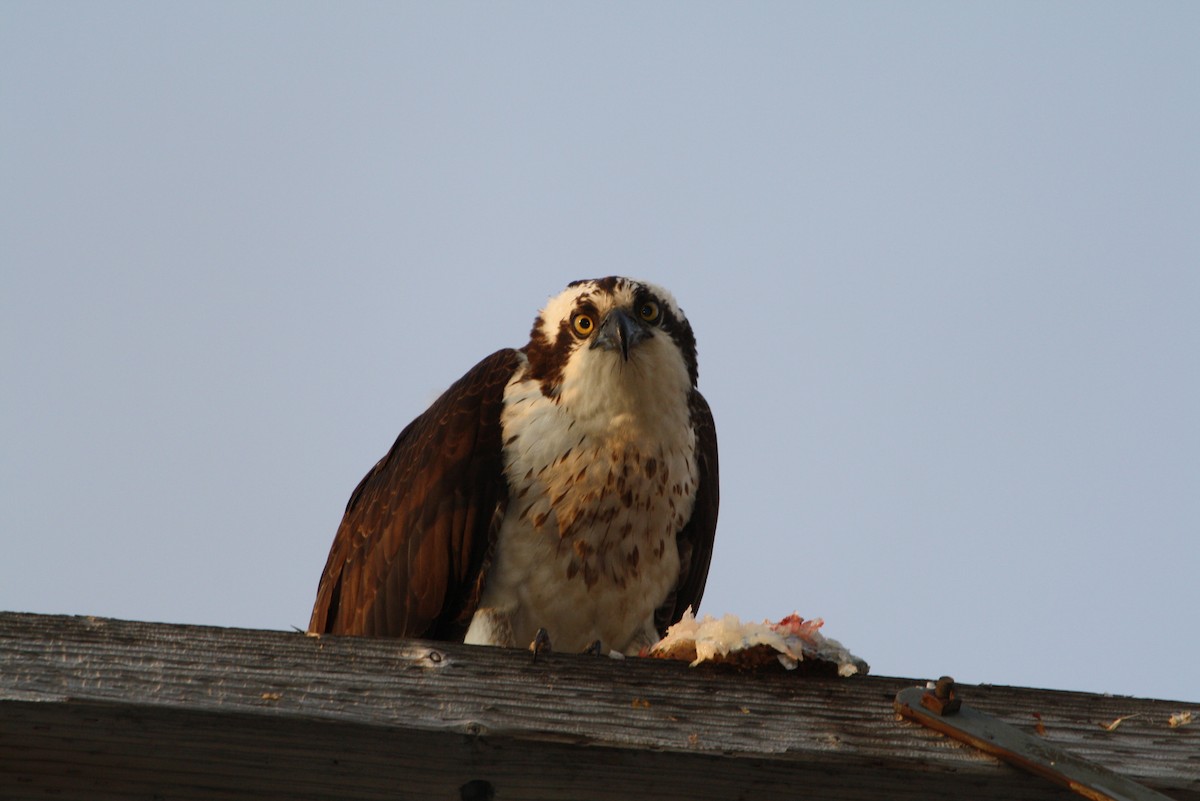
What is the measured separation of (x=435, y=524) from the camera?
5.55 m

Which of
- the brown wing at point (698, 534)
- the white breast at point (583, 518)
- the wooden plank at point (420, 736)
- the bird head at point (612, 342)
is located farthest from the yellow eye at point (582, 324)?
the wooden plank at point (420, 736)

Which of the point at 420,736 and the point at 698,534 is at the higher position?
the point at 698,534

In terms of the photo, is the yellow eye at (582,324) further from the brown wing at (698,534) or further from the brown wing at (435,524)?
the brown wing at (698,534)

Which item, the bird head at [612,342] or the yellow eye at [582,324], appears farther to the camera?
the yellow eye at [582,324]

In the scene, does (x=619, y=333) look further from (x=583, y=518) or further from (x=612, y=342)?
(x=583, y=518)

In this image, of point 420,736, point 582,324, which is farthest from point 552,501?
point 420,736

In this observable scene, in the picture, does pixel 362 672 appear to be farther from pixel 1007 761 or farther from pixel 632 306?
pixel 632 306

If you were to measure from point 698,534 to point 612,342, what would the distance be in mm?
954

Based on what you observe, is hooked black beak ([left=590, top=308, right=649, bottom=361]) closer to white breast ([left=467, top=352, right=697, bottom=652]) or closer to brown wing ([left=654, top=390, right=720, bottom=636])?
white breast ([left=467, top=352, right=697, bottom=652])

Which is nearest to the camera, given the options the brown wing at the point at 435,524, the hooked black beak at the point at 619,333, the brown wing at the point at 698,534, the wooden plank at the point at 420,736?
the wooden plank at the point at 420,736

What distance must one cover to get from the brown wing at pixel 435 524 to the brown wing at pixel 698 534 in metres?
0.86

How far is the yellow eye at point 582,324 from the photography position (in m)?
5.95

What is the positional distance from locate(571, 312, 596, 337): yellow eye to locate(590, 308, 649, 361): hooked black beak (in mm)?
81

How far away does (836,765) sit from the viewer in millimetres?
2441
